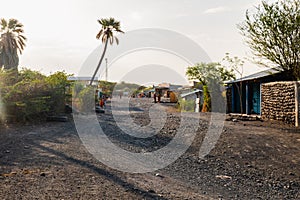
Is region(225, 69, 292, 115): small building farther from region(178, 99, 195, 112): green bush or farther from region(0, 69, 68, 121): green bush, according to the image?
region(0, 69, 68, 121): green bush

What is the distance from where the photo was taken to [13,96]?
11867mm

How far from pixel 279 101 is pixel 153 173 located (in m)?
9.46

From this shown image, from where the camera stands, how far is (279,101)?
505 inches

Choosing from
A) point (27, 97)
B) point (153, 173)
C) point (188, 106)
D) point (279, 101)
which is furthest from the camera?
point (188, 106)

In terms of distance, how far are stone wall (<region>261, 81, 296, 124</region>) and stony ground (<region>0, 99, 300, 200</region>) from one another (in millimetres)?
3359

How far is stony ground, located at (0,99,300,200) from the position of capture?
4.22 m

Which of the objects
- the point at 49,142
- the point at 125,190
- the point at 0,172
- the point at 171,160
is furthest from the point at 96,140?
the point at 125,190

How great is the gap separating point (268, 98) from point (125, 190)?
11769mm

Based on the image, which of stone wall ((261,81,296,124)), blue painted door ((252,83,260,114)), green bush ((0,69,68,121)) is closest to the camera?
green bush ((0,69,68,121))

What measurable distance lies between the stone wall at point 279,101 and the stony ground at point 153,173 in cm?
336

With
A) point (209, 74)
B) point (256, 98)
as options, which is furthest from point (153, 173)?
point (209, 74)

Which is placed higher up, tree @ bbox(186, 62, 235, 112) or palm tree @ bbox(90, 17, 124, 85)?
palm tree @ bbox(90, 17, 124, 85)

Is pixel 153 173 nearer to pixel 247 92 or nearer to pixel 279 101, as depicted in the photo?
pixel 279 101

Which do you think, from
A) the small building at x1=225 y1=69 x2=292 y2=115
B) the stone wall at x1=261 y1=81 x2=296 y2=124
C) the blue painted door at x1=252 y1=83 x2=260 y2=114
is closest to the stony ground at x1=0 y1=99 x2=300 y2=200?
the stone wall at x1=261 y1=81 x2=296 y2=124
